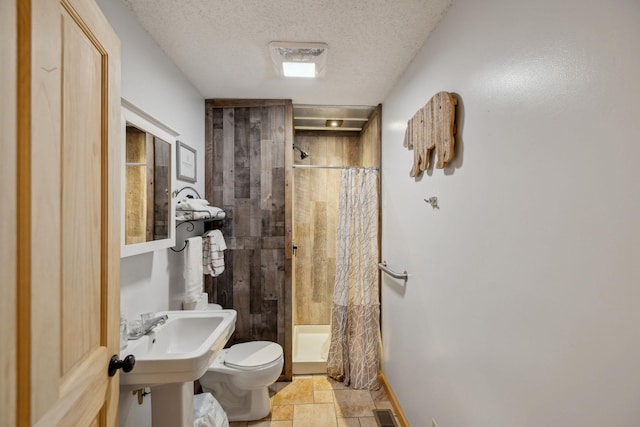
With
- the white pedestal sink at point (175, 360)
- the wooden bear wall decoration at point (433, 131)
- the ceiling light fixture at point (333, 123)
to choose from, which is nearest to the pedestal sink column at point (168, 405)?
the white pedestal sink at point (175, 360)

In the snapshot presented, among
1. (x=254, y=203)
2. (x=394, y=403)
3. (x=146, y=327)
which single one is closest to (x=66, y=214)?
(x=146, y=327)

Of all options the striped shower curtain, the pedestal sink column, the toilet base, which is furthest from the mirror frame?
the striped shower curtain

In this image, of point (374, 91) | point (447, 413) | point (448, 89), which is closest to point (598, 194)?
point (448, 89)

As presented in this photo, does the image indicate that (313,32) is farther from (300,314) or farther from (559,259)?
(300,314)

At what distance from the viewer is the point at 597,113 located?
665 millimetres

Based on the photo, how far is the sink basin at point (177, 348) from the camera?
1.17m

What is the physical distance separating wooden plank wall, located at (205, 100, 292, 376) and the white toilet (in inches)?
21.1

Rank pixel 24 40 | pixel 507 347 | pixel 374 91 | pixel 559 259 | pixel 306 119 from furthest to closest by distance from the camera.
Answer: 1. pixel 306 119
2. pixel 374 91
3. pixel 507 347
4. pixel 559 259
5. pixel 24 40

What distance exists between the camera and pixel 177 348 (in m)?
1.63

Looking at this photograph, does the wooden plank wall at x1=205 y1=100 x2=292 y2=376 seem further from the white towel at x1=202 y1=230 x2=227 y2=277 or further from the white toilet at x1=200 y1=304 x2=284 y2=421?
the white toilet at x1=200 y1=304 x2=284 y2=421

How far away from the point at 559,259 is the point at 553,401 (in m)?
0.39

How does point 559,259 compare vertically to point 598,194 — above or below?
below

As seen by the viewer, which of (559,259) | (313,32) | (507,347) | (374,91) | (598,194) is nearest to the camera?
(598,194)

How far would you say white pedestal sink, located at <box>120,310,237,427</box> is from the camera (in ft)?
3.86
